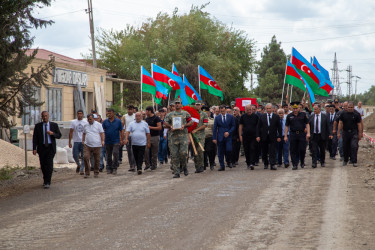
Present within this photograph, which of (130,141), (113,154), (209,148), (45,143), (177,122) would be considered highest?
(177,122)

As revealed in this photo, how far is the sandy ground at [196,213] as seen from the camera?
7.31 meters

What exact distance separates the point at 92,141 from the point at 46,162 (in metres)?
2.15

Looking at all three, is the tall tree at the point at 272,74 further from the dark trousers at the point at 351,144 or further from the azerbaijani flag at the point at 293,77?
the dark trousers at the point at 351,144

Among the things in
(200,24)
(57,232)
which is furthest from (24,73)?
(200,24)

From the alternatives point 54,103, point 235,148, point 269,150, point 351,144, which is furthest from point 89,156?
point 54,103

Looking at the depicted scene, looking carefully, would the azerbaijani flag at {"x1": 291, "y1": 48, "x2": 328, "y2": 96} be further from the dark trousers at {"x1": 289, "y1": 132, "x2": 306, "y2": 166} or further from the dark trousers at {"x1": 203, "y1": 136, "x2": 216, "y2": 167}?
the dark trousers at {"x1": 203, "y1": 136, "x2": 216, "y2": 167}

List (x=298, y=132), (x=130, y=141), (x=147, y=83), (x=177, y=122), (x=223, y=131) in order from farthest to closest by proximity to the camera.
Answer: (x=147, y=83) → (x=130, y=141) → (x=223, y=131) → (x=298, y=132) → (x=177, y=122)

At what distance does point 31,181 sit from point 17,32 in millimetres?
4118

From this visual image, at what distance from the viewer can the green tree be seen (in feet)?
166

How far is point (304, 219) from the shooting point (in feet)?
28.3

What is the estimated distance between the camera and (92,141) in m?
16.0

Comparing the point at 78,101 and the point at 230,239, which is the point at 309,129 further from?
the point at 78,101

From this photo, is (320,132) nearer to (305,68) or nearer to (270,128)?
(270,128)

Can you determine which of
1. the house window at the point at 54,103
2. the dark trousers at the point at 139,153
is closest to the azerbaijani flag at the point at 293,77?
the dark trousers at the point at 139,153
